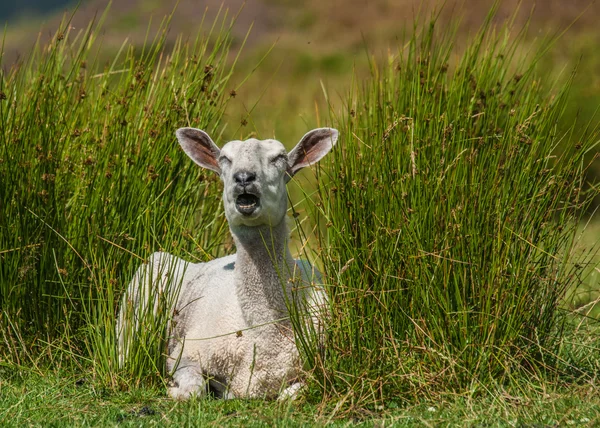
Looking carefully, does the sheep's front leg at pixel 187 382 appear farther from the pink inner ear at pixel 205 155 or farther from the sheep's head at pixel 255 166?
the pink inner ear at pixel 205 155

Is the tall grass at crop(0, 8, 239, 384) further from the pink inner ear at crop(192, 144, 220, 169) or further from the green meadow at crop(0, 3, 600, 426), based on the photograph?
the pink inner ear at crop(192, 144, 220, 169)

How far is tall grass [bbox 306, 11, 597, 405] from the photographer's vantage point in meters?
5.09

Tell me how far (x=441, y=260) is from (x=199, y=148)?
170 cm

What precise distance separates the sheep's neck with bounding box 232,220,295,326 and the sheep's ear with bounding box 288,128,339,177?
41cm

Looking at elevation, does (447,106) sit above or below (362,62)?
above

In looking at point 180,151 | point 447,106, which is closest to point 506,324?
point 447,106

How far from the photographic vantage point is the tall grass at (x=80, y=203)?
6.00 meters

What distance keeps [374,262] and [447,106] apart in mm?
1268

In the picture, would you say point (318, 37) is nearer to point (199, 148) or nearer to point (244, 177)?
point (199, 148)

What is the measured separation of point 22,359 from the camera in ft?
19.7

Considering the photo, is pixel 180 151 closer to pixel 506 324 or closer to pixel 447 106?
pixel 447 106

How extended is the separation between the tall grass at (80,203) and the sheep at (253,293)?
0.31m

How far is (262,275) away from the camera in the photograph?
5.44 m

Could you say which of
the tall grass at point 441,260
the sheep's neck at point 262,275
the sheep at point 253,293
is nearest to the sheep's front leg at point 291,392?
the sheep at point 253,293
